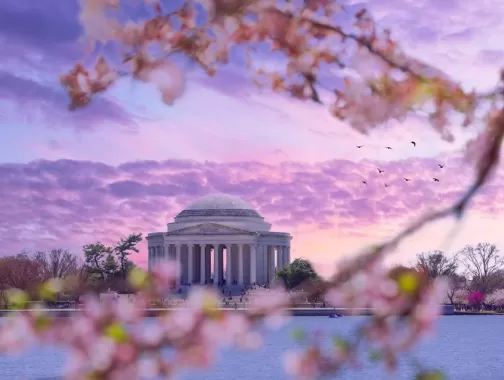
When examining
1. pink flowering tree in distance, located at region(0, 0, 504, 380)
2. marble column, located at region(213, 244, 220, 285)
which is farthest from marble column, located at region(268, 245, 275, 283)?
pink flowering tree in distance, located at region(0, 0, 504, 380)

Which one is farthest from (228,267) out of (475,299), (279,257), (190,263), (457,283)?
(475,299)

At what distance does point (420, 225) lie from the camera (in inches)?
129

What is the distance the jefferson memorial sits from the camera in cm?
10781

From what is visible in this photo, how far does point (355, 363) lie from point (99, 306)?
954 mm

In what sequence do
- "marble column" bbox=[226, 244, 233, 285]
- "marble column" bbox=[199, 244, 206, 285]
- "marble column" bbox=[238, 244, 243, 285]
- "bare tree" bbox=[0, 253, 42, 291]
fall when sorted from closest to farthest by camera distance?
"bare tree" bbox=[0, 253, 42, 291], "marble column" bbox=[238, 244, 243, 285], "marble column" bbox=[226, 244, 233, 285], "marble column" bbox=[199, 244, 206, 285]

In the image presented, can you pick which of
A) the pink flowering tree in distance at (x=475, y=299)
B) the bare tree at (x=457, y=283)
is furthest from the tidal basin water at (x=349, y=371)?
the pink flowering tree in distance at (x=475, y=299)

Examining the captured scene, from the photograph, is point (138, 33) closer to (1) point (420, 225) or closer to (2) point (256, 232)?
(1) point (420, 225)

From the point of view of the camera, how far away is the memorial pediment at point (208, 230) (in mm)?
107188

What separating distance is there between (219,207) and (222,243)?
5.61 m

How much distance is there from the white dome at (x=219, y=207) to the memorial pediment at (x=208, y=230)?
3.72 m

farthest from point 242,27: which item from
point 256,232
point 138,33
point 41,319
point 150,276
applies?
point 256,232

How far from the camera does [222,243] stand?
108 m

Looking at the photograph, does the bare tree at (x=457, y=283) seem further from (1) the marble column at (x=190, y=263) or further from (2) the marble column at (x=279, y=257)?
(1) the marble column at (x=190, y=263)

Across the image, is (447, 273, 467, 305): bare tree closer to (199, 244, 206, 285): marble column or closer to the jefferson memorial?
the jefferson memorial
